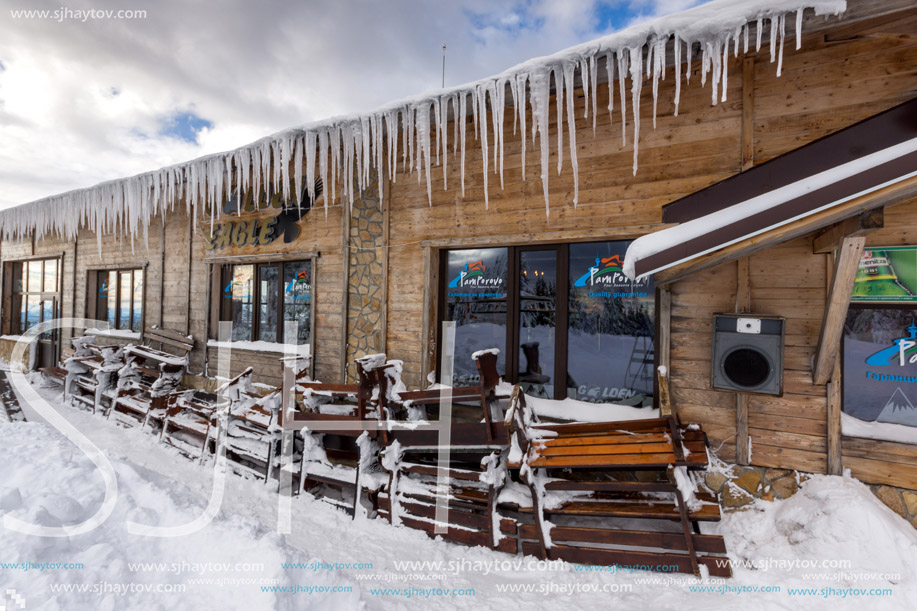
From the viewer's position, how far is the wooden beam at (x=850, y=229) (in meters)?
2.86

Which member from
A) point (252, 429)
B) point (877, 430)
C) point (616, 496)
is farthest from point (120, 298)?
point (877, 430)

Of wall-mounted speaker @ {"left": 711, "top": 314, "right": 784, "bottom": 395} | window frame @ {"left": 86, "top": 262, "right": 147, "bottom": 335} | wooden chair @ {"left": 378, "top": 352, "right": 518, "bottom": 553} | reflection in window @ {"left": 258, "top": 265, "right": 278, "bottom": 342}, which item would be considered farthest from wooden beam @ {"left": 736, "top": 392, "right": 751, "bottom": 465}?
window frame @ {"left": 86, "top": 262, "right": 147, "bottom": 335}

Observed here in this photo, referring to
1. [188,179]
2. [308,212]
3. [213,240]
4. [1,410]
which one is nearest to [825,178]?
[308,212]

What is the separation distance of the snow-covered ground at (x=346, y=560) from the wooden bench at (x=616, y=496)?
165mm

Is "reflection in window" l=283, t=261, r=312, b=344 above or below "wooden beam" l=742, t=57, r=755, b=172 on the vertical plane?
below

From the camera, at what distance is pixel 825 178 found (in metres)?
2.89

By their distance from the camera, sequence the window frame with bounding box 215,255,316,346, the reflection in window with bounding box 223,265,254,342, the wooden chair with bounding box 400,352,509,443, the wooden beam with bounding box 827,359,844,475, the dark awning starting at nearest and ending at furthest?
the dark awning → the wooden beam with bounding box 827,359,844,475 → the wooden chair with bounding box 400,352,509,443 → the window frame with bounding box 215,255,316,346 → the reflection in window with bounding box 223,265,254,342

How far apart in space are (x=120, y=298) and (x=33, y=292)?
5.36 m

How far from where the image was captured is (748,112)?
4.16 metres

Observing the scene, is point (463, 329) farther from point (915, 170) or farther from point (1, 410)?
point (1, 410)


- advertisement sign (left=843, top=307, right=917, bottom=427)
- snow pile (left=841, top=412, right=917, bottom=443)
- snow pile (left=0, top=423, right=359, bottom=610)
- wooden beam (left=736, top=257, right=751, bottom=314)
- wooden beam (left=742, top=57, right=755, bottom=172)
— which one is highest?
wooden beam (left=742, top=57, right=755, bottom=172)

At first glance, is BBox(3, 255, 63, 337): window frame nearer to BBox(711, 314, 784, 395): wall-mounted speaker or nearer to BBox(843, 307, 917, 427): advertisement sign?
BBox(711, 314, 784, 395): wall-mounted speaker

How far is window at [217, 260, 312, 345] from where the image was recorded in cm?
733

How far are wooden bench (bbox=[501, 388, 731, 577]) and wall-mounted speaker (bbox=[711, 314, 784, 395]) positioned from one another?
0.63 meters
